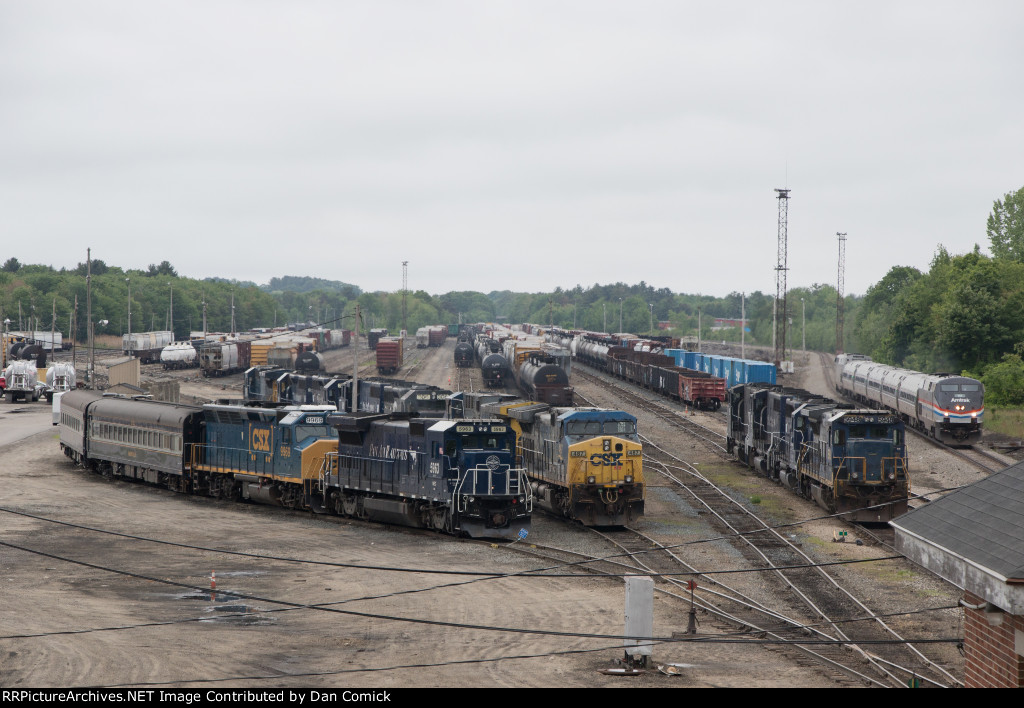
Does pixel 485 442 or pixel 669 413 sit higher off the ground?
→ pixel 485 442

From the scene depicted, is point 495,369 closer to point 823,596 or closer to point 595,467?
point 595,467

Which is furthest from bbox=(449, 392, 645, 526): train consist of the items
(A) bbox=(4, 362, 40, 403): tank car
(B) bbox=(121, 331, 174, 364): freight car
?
(B) bbox=(121, 331, 174, 364): freight car

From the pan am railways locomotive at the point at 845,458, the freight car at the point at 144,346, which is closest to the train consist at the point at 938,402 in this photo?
the pan am railways locomotive at the point at 845,458

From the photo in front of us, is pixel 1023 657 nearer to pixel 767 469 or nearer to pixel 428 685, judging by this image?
pixel 428 685

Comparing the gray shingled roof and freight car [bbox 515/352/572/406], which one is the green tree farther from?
the gray shingled roof

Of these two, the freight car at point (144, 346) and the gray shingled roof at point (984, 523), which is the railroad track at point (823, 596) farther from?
the freight car at point (144, 346)

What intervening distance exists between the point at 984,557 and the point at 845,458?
22.1 m

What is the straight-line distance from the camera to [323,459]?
114 ft

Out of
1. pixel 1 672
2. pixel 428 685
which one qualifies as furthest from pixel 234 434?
pixel 428 685

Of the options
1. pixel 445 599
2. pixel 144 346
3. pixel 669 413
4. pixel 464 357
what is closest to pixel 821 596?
pixel 445 599

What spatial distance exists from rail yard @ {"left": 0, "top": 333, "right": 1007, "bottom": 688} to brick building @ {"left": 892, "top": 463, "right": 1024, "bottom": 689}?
12.3 feet

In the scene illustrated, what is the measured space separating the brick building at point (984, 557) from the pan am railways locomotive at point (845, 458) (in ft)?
56.6

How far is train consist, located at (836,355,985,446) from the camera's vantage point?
52875mm
